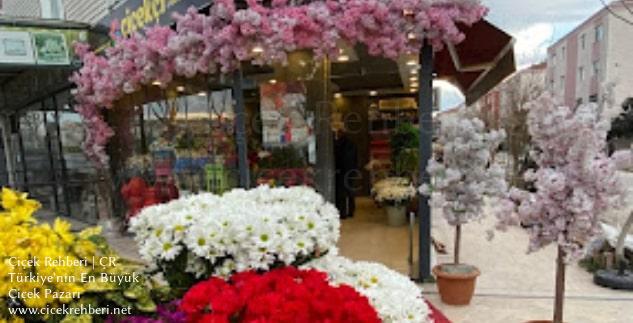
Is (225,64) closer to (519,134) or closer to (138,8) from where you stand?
(138,8)

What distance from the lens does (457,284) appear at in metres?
3.87

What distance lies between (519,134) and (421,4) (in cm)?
821

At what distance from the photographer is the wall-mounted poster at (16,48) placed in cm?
656

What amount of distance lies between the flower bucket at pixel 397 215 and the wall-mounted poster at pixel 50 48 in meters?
5.96

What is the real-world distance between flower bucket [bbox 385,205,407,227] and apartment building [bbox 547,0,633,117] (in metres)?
14.8

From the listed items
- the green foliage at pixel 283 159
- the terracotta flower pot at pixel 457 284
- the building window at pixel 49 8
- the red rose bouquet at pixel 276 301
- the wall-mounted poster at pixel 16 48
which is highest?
the building window at pixel 49 8

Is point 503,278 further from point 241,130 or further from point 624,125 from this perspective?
point 624,125

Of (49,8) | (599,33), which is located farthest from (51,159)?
(599,33)

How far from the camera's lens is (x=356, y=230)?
21.3 feet

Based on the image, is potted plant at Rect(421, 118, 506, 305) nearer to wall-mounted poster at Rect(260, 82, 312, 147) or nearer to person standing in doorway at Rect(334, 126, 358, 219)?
wall-mounted poster at Rect(260, 82, 312, 147)

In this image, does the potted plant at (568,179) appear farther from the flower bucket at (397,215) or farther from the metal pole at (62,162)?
the metal pole at (62,162)

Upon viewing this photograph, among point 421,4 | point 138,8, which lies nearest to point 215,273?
point 421,4

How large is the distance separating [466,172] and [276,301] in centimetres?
276

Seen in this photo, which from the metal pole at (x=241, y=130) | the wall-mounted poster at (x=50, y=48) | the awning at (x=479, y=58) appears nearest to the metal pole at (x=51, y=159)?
the wall-mounted poster at (x=50, y=48)
